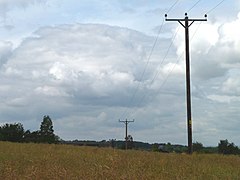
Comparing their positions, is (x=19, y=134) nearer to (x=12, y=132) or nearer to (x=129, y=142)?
(x=12, y=132)

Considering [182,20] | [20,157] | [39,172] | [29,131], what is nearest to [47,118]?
[29,131]

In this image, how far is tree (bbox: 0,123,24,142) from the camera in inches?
2453

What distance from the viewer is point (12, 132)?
213 ft

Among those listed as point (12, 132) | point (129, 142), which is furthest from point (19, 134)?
point (129, 142)

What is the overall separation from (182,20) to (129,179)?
876 inches

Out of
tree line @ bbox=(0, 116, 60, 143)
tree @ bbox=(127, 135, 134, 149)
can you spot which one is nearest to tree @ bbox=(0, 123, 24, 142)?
tree line @ bbox=(0, 116, 60, 143)

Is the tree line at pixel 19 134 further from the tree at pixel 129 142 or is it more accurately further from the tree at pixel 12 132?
the tree at pixel 129 142

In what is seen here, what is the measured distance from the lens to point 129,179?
8898 mm

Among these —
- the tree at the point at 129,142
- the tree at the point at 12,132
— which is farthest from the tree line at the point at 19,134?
the tree at the point at 129,142

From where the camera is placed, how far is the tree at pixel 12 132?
204 ft

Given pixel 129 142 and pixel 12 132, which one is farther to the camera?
pixel 129 142

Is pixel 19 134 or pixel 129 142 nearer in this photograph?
pixel 19 134

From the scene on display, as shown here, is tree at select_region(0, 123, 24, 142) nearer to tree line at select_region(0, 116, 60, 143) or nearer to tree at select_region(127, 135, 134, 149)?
tree line at select_region(0, 116, 60, 143)

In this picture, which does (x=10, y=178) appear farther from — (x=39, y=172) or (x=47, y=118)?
(x=47, y=118)
